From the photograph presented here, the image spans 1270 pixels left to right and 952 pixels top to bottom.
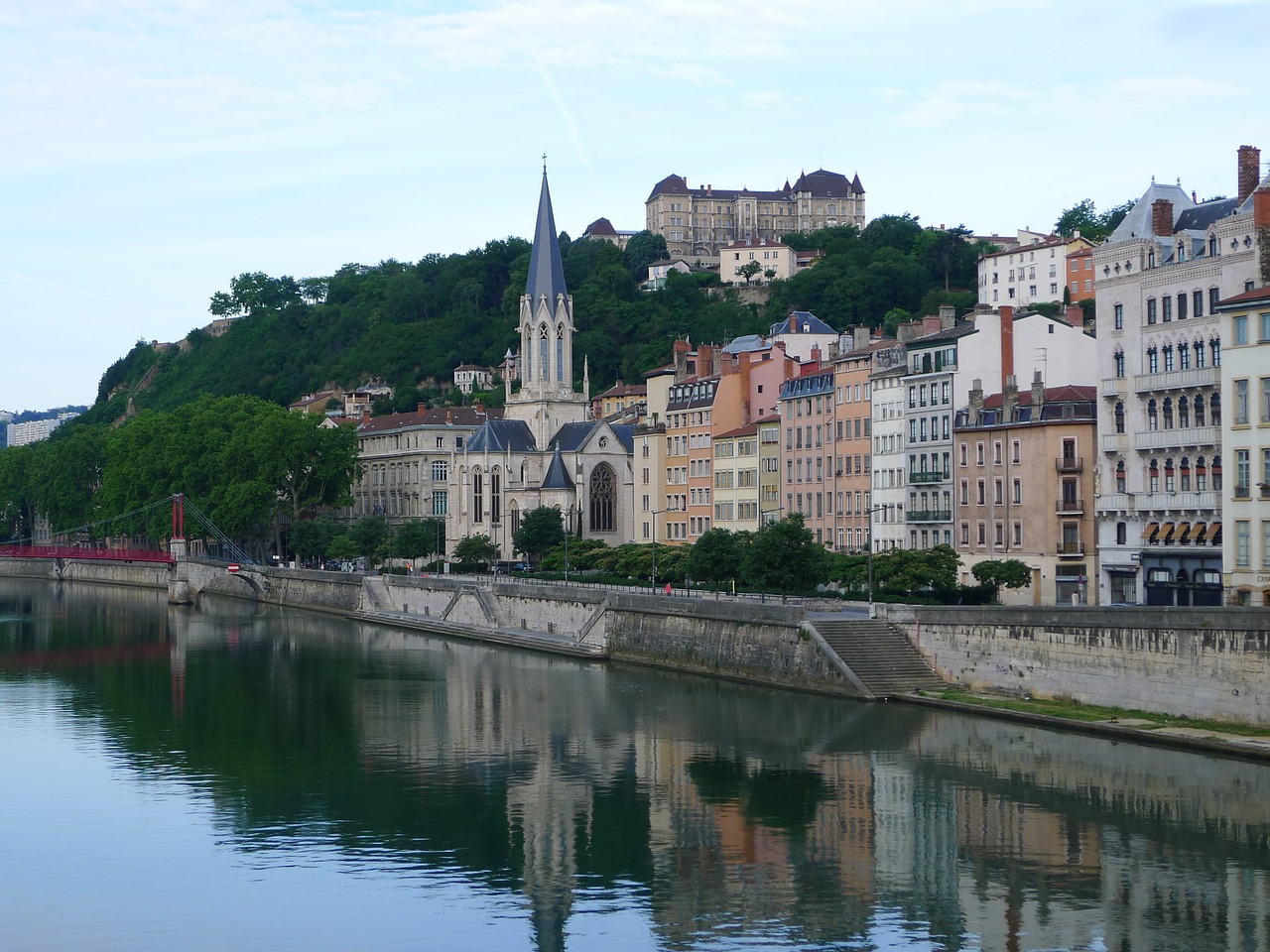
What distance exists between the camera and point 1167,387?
198 feet

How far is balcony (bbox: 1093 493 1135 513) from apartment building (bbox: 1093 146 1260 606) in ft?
0.13

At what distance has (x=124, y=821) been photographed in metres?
42.3

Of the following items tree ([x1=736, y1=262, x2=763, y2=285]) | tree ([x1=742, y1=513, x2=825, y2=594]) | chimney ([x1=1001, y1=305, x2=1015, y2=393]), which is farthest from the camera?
tree ([x1=736, y1=262, x2=763, y2=285])

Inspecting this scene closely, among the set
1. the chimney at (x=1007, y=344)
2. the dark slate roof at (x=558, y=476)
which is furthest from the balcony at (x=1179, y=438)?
the dark slate roof at (x=558, y=476)

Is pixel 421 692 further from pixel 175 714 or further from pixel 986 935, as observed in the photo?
pixel 986 935

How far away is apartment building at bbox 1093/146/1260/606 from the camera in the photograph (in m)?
58.5

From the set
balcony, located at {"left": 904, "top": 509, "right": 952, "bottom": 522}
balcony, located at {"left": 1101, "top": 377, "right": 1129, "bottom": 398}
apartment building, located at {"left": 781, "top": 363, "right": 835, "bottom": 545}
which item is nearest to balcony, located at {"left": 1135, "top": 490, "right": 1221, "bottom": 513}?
balcony, located at {"left": 1101, "top": 377, "right": 1129, "bottom": 398}

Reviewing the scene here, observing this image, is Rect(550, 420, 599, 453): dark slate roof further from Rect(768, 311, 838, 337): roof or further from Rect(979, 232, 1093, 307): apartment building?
Rect(979, 232, 1093, 307): apartment building

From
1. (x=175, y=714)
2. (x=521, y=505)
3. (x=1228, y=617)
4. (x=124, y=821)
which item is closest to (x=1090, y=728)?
(x=1228, y=617)

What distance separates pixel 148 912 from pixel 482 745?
1890 centimetres

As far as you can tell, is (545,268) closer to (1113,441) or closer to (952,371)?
(952,371)

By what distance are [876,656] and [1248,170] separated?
21172mm

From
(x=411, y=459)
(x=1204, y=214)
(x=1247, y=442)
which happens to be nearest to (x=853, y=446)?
(x=1204, y=214)

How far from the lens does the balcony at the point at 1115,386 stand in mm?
62938
